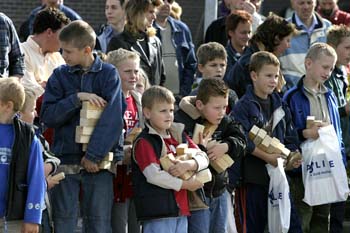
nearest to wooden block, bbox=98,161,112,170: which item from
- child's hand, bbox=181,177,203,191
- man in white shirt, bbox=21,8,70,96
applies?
child's hand, bbox=181,177,203,191

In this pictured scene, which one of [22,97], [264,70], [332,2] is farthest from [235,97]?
[332,2]

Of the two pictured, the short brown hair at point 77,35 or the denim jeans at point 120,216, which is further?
the denim jeans at point 120,216

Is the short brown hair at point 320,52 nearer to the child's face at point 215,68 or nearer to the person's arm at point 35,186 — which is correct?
the child's face at point 215,68

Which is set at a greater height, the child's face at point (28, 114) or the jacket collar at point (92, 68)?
the jacket collar at point (92, 68)

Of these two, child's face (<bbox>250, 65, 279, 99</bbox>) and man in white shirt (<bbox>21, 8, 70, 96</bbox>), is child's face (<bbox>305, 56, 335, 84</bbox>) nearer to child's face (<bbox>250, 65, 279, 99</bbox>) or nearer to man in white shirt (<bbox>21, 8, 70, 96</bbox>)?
child's face (<bbox>250, 65, 279, 99</bbox>)

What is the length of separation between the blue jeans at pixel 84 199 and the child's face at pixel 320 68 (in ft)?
8.11

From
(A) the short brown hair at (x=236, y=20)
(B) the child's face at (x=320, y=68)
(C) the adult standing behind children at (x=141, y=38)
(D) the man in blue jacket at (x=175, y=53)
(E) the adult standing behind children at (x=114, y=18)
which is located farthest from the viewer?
(D) the man in blue jacket at (x=175, y=53)

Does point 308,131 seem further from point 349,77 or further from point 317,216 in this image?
point 349,77

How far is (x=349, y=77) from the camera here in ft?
36.9

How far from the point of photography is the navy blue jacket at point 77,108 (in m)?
7.92

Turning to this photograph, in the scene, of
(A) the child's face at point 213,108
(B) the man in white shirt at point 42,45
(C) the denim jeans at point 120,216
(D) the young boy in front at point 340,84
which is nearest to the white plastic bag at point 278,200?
(A) the child's face at point 213,108

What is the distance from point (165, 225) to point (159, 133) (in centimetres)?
71

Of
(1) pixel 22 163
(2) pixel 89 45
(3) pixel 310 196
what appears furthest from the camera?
(3) pixel 310 196

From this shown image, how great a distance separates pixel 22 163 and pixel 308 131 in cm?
326
